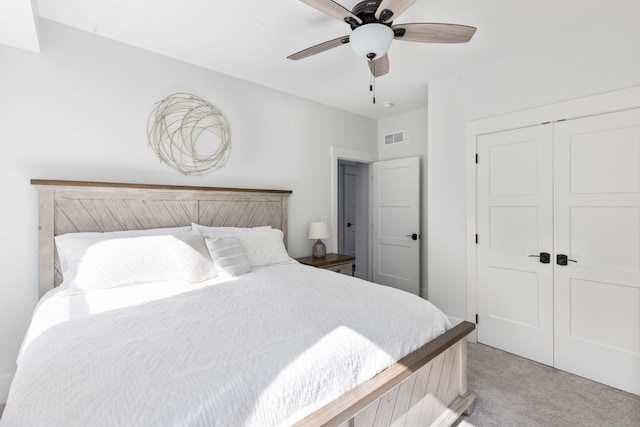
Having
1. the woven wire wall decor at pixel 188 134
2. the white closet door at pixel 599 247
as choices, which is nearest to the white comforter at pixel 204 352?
the woven wire wall decor at pixel 188 134

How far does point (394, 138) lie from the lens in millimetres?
4523

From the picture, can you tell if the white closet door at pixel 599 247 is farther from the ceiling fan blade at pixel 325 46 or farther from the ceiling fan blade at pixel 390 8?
the ceiling fan blade at pixel 325 46

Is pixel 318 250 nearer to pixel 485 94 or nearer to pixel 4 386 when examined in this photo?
pixel 485 94

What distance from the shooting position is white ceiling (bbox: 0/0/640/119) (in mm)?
2057

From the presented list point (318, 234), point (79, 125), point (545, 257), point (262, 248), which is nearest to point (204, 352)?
point (262, 248)

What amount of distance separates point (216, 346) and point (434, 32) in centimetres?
213

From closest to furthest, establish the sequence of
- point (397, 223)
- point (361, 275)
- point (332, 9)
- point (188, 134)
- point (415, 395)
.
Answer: point (415, 395)
point (332, 9)
point (188, 134)
point (397, 223)
point (361, 275)

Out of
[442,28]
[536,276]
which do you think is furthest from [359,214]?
[442,28]

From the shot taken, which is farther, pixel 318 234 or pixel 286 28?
pixel 318 234

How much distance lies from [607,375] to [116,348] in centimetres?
322

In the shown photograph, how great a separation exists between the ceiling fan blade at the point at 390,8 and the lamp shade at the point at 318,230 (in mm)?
2341

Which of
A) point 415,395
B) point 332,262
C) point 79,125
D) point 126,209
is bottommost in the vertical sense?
point 415,395

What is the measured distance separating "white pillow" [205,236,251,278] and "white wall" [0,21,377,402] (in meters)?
0.86

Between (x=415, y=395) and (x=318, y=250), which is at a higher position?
(x=318, y=250)
